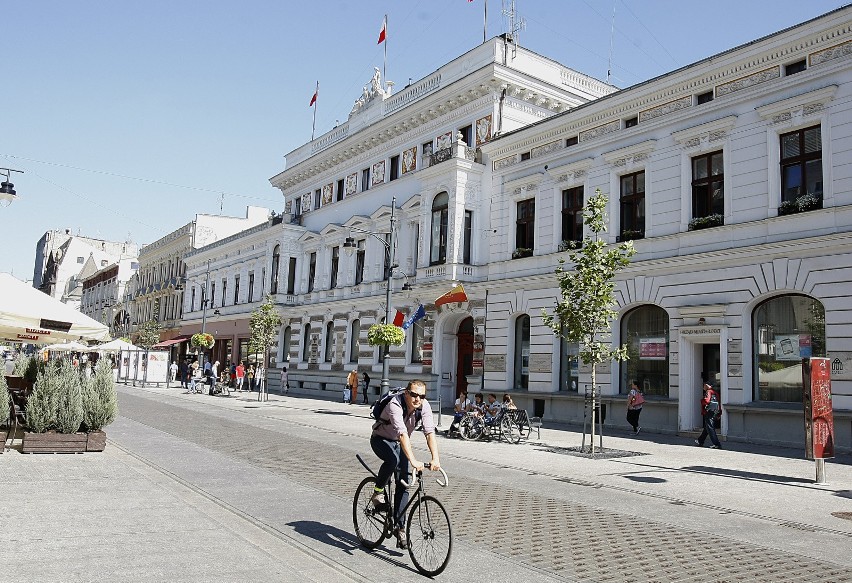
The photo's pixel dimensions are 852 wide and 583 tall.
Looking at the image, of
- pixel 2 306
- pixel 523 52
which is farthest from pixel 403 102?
pixel 2 306

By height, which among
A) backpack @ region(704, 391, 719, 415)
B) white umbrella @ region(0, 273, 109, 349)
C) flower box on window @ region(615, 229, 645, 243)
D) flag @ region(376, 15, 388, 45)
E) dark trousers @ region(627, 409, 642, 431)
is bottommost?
dark trousers @ region(627, 409, 642, 431)

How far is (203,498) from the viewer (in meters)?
9.73

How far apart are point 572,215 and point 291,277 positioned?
25.0 meters

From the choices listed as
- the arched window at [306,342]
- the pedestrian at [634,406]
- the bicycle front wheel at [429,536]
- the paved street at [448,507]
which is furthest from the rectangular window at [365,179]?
the bicycle front wheel at [429,536]

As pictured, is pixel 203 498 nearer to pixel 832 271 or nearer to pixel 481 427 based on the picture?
pixel 481 427

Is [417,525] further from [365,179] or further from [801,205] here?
[365,179]

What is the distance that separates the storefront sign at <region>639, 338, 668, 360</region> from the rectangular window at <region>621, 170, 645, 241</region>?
350 cm

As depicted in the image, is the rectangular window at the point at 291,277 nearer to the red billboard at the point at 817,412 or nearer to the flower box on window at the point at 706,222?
the flower box on window at the point at 706,222

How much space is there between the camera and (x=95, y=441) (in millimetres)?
13492

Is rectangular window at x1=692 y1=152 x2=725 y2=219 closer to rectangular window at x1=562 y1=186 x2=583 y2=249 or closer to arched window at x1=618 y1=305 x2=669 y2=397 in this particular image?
arched window at x1=618 y1=305 x2=669 y2=397

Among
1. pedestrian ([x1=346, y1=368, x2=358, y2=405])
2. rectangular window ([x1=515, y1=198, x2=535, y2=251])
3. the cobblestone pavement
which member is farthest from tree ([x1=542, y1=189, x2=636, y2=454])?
pedestrian ([x1=346, y1=368, x2=358, y2=405])

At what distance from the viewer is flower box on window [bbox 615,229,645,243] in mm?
23922

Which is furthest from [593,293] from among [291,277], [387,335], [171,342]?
[171,342]

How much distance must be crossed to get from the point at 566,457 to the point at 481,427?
414cm
